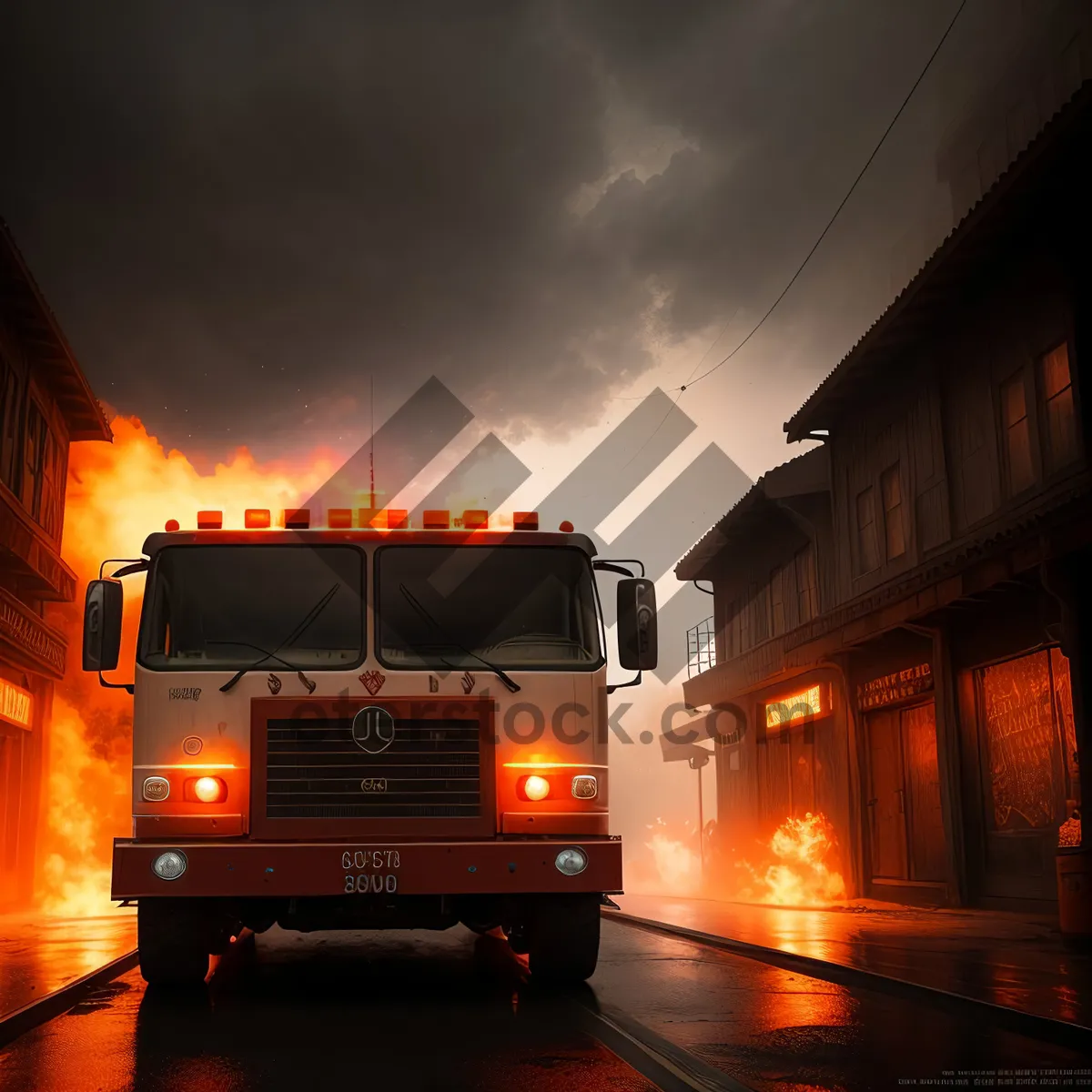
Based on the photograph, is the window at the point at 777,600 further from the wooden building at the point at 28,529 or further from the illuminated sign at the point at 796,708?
the wooden building at the point at 28,529

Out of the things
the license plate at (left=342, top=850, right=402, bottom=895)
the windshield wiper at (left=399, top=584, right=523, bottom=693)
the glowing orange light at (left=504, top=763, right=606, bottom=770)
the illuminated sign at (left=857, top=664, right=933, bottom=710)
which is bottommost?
the license plate at (left=342, top=850, right=402, bottom=895)

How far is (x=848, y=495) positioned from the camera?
22547 mm

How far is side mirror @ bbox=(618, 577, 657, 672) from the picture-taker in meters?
8.52

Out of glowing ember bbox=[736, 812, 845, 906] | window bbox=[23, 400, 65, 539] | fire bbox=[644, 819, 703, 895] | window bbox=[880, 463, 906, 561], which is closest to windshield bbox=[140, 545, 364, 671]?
window bbox=[880, 463, 906, 561]

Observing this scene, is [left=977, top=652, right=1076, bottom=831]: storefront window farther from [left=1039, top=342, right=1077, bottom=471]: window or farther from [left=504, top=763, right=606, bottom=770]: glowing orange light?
[left=504, top=763, right=606, bottom=770]: glowing orange light

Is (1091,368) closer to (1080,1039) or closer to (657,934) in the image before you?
(657,934)

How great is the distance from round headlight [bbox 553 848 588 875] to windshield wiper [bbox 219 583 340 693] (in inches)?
80.7

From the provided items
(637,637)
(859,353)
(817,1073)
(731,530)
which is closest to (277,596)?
(637,637)

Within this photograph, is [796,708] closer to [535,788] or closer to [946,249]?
[946,249]

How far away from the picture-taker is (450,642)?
27.8 ft

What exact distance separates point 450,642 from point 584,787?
130 cm

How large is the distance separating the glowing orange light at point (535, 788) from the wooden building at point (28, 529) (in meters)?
14.2

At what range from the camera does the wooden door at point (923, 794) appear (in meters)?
18.6

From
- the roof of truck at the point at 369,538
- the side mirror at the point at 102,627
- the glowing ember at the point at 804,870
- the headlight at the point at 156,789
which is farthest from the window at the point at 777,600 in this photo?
the headlight at the point at 156,789
